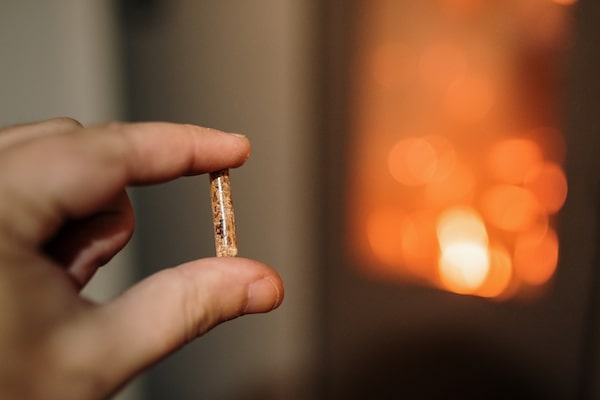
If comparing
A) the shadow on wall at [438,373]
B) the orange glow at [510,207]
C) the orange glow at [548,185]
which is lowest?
the shadow on wall at [438,373]

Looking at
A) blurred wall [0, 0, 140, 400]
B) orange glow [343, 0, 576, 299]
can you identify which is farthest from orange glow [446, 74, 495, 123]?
blurred wall [0, 0, 140, 400]

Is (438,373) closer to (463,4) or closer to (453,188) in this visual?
(453,188)

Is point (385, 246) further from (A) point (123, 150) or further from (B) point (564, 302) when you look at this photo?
(A) point (123, 150)

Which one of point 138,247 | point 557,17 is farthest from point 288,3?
point 138,247

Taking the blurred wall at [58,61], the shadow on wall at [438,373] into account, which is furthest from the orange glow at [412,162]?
the blurred wall at [58,61]

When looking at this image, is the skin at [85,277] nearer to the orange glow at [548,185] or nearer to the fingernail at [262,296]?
the fingernail at [262,296]

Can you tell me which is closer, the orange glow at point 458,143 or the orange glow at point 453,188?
the orange glow at point 458,143

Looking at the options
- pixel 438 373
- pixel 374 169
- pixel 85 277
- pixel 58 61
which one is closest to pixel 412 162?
pixel 374 169
